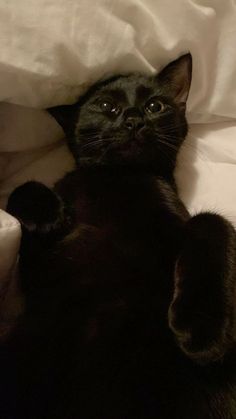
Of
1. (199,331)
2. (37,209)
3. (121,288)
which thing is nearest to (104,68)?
(37,209)

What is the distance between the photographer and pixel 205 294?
0.82m

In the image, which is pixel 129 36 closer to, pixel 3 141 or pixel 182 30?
pixel 182 30

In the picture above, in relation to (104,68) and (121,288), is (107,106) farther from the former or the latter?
(121,288)

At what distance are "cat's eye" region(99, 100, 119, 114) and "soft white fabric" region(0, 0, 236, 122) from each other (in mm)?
62

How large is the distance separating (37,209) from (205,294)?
0.35 m

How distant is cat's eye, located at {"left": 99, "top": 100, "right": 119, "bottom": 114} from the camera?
1088 millimetres

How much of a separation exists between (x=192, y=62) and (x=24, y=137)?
0.43 m

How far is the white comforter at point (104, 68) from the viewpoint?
0.96m

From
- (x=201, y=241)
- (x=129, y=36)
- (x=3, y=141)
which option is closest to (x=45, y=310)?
(x=201, y=241)

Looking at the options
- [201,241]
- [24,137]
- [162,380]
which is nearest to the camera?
[162,380]

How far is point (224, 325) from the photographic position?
797mm

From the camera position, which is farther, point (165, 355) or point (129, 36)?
point (129, 36)

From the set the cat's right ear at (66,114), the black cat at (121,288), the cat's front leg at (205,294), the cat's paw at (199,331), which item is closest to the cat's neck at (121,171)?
the black cat at (121,288)

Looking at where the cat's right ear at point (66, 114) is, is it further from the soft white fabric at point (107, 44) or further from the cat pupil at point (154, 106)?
the cat pupil at point (154, 106)
